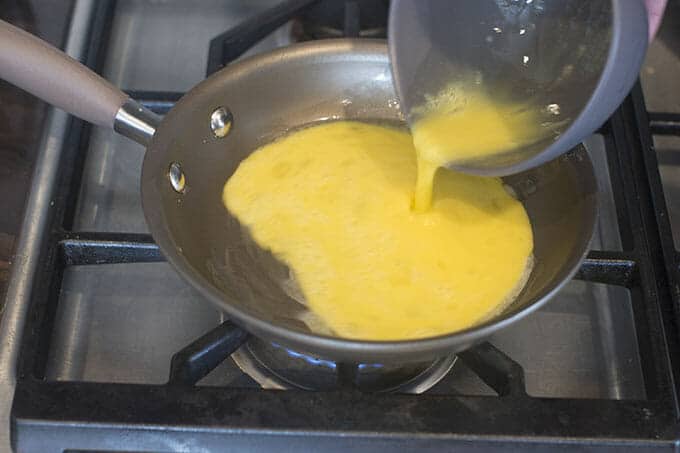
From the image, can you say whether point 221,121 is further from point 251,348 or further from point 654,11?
point 654,11

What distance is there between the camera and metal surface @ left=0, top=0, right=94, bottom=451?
2.27 ft

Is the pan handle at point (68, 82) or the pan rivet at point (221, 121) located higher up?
the pan handle at point (68, 82)

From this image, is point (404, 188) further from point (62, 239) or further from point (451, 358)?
point (62, 239)

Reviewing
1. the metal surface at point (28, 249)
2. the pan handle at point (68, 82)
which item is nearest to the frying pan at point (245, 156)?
the pan handle at point (68, 82)

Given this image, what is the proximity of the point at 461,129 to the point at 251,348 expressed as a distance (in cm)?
29

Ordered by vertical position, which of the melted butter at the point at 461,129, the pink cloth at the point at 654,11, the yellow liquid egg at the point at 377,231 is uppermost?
the pink cloth at the point at 654,11

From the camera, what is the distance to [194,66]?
1007mm

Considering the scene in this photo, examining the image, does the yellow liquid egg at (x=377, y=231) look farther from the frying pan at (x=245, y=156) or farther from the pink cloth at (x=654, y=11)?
the pink cloth at (x=654, y=11)

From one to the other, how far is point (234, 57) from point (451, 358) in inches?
18.1

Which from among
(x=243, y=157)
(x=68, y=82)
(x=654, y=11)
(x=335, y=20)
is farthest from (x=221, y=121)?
(x=654, y=11)

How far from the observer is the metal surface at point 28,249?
2.27 ft

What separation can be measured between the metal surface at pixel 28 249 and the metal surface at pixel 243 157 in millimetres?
152

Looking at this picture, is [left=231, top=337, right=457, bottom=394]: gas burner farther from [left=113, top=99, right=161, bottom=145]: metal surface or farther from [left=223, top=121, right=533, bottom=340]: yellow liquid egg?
[left=113, top=99, right=161, bottom=145]: metal surface

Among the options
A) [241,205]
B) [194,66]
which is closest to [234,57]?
[194,66]
